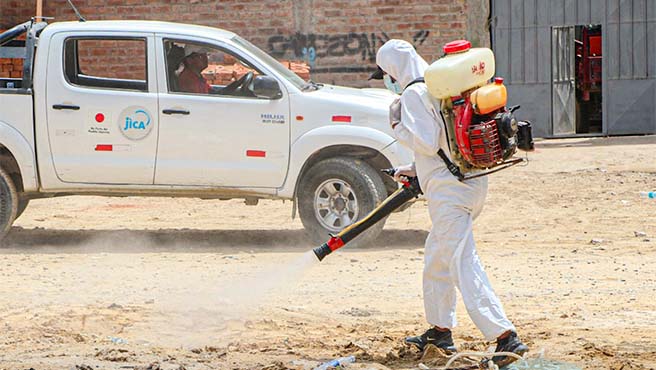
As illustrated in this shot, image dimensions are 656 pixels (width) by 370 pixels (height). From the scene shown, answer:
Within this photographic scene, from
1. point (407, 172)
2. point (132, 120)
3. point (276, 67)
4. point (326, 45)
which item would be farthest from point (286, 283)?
point (326, 45)

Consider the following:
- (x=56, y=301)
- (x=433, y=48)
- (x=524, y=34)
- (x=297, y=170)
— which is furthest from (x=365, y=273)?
(x=524, y=34)

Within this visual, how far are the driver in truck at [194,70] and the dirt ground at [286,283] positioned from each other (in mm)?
1479

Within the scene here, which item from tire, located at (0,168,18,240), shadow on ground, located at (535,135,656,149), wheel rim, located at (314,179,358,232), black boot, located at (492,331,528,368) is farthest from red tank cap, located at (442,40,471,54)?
shadow on ground, located at (535,135,656,149)

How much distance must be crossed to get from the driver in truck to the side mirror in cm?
55

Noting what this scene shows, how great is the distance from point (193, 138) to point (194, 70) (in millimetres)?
701

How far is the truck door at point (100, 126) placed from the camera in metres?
10.3

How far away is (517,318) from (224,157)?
12.8 feet

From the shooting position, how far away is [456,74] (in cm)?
587

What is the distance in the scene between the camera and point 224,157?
1034 cm

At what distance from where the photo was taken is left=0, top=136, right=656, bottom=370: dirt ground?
648cm

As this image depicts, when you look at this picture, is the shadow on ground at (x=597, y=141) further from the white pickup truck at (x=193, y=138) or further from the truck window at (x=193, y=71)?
the truck window at (x=193, y=71)

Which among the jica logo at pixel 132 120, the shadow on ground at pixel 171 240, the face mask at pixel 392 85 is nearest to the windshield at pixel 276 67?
the jica logo at pixel 132 120

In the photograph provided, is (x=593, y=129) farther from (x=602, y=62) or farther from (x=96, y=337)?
(x=96, y=337)

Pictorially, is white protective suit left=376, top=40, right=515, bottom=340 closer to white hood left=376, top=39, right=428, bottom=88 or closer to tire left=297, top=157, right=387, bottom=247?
white hood left=376, top=39, right=428, bottom=88
